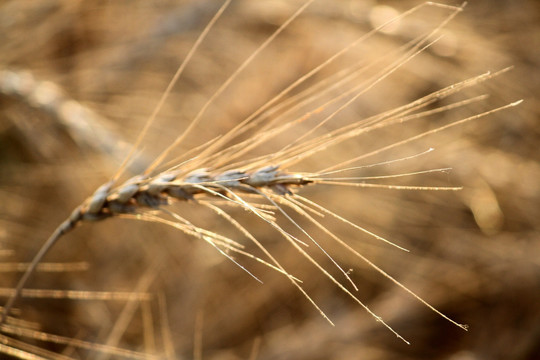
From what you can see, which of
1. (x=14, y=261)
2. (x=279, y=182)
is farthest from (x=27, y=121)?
(x=279, y=182)

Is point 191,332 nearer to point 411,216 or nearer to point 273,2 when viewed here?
point 411,216

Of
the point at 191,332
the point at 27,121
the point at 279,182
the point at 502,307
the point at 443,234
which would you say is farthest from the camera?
the point at 443,234

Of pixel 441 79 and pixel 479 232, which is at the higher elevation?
pixel 441 79

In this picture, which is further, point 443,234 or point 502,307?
point 443,234

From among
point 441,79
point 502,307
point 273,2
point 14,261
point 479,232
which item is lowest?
point 502,307

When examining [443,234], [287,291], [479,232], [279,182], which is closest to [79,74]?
[287,291]

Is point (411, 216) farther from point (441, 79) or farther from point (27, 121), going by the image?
point (27, 121)

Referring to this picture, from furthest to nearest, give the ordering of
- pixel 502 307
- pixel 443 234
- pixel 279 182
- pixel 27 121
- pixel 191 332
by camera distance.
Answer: pixel 443 234 → pixel 502 307 → pixel 191 332 → pixel 27 121 → pixel 279 182
